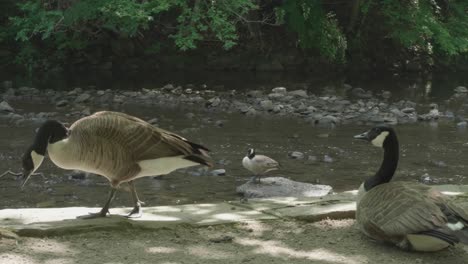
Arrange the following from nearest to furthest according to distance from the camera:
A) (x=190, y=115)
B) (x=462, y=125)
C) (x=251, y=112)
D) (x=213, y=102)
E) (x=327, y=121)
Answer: (x=327, y=121) → (x=462, y=125) → (x=190, y=115) → (x=251, y=112) → (x=213, y=102)

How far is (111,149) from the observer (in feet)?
17.0

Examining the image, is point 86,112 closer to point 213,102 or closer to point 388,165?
point 213,102

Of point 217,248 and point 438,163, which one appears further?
point 438,163

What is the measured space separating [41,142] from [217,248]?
1696 mm

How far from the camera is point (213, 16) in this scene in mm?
21391

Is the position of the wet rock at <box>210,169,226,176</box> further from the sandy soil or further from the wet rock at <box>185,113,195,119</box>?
the wet rock at <box>185,113,195,119</box>

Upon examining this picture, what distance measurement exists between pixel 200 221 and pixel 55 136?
1.43 meters

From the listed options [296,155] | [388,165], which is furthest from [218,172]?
[388,165]

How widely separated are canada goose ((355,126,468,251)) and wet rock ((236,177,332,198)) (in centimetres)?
348

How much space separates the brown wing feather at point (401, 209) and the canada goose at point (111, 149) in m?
1.46

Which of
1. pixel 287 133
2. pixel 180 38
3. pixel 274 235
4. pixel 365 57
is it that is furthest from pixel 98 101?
pixel 365 57

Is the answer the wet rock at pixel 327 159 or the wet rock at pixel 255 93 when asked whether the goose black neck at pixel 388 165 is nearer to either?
the wet rock at pixel 327 159

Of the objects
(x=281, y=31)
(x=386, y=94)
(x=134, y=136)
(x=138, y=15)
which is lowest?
(x=386, y=94)

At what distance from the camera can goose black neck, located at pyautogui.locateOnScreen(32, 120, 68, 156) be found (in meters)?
5.05
